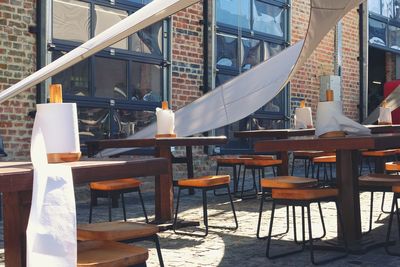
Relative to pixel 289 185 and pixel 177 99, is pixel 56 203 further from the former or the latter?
pixel 177 99

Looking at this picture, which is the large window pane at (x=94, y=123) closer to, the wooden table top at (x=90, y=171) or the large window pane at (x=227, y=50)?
the large window pane at (x=227, y=50)

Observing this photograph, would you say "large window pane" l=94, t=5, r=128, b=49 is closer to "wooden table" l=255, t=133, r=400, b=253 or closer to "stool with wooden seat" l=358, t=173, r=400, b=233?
"wooden table" l=255, t=133, r=400, b=253

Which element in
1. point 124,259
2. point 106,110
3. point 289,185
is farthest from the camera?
point 106,110

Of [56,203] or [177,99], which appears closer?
[56,203]

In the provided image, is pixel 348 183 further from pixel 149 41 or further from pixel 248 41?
pixel 248 41

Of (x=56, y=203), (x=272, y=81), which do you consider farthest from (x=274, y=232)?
(x=56, y=203)

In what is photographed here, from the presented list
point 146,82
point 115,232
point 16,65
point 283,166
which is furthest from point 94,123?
point 115,232

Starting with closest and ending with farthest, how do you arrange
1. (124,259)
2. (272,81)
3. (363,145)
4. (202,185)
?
1. (124,259)
2. (363,145)
3. (202,185)
4. (272,81)

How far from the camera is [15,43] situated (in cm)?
553

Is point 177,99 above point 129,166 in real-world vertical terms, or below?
above

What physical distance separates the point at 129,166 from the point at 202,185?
6.67 feet

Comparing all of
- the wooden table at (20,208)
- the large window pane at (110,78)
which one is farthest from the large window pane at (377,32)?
the wooden table at (20,208)

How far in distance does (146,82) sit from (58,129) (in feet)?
16.4

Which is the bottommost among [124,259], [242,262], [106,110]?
[242,262]
